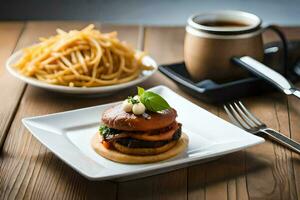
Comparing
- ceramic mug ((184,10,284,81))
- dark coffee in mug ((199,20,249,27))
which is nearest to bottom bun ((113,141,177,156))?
ceramic mug ((184,10,284,81))

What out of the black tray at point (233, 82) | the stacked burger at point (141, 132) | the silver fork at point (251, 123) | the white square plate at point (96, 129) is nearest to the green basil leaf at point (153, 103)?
the stacked burger at point (141, 132)

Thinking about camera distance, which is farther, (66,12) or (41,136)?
(66,12)

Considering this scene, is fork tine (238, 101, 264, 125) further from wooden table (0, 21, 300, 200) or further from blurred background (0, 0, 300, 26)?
blurred background (0, 0, 300, 26)

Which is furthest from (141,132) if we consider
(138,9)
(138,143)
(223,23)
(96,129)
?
(138,9)

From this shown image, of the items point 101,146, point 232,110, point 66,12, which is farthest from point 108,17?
point 101,146

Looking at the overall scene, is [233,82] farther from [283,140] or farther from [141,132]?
[141,132]

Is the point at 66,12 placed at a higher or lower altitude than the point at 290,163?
lower

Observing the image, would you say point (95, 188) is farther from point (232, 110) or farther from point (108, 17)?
point (108, 17)

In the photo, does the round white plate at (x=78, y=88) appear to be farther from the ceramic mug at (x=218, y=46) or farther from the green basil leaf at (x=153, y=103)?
the green basil leaf at (x=153, y=103)
